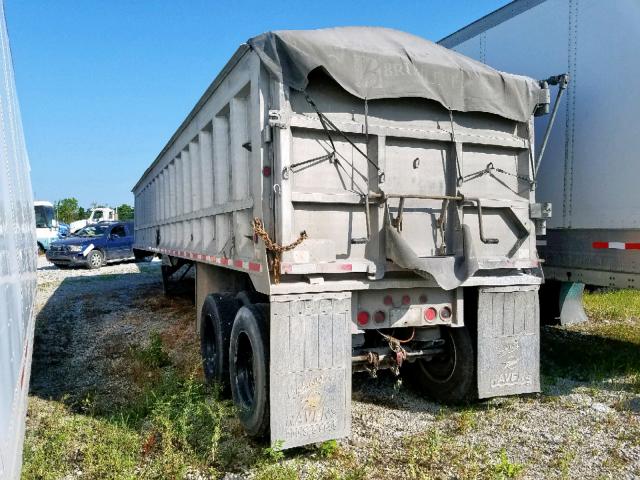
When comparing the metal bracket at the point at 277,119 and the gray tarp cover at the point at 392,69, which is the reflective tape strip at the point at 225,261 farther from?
the gray tarp cover at the point at 392,69

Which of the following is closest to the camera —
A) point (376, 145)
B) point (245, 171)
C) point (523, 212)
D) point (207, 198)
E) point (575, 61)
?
point (376, 145)

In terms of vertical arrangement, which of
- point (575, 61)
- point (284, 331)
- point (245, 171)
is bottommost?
point (284, 331)

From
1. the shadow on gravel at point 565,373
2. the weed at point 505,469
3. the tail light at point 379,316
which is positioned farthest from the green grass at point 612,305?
the tail light at point 379,316

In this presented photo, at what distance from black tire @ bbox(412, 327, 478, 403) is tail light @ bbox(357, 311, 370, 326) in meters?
1.01

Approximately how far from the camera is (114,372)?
586 cm

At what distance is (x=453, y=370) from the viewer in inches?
180

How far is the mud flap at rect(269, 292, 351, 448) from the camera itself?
3.45 m

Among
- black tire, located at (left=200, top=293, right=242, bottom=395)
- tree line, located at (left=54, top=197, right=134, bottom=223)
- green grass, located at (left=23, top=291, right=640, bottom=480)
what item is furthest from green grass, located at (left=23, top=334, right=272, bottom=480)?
tree line, located at (left=54, top=197, right=134, bottom=223)

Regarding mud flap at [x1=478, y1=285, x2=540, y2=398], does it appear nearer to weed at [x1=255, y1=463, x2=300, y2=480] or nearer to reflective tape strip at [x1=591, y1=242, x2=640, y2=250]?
reflective tape strip at [x1=591, y1=242, x2=640, y2=250]

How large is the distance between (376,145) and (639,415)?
3284 mm

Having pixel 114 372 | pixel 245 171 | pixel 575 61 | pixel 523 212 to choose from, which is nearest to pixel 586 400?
pixel 523 212

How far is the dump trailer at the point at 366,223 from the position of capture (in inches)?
140

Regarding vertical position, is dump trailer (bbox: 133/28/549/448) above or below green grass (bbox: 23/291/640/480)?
above

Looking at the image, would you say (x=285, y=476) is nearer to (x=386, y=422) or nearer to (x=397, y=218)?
(x=386, y=422)
